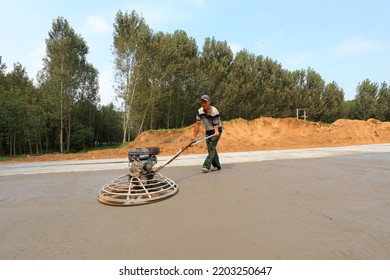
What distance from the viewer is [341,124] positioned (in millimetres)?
21750

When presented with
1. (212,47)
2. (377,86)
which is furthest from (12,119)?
(377,86)

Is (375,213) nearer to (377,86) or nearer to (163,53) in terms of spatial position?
(163,53)

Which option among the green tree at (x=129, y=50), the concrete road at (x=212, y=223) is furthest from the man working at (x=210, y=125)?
the green tree at (x=129, y=50)

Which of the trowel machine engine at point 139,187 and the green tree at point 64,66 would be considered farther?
the green tree at point 64,66

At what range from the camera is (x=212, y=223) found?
2498 mm

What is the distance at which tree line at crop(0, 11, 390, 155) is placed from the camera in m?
23.8

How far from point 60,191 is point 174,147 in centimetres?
1169

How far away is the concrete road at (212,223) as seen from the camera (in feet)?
6.29

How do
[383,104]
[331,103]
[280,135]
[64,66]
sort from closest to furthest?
[280,135] < [64,66] < [331,103] < [383,104]

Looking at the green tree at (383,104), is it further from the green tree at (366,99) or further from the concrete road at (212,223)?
the concrete road at (212,223)

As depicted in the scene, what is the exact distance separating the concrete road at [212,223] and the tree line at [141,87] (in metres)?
20.9

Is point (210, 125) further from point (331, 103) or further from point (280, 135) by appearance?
point (331, 103)

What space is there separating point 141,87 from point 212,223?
25184 mm

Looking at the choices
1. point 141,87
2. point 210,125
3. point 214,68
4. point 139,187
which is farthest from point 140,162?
point 214,68
